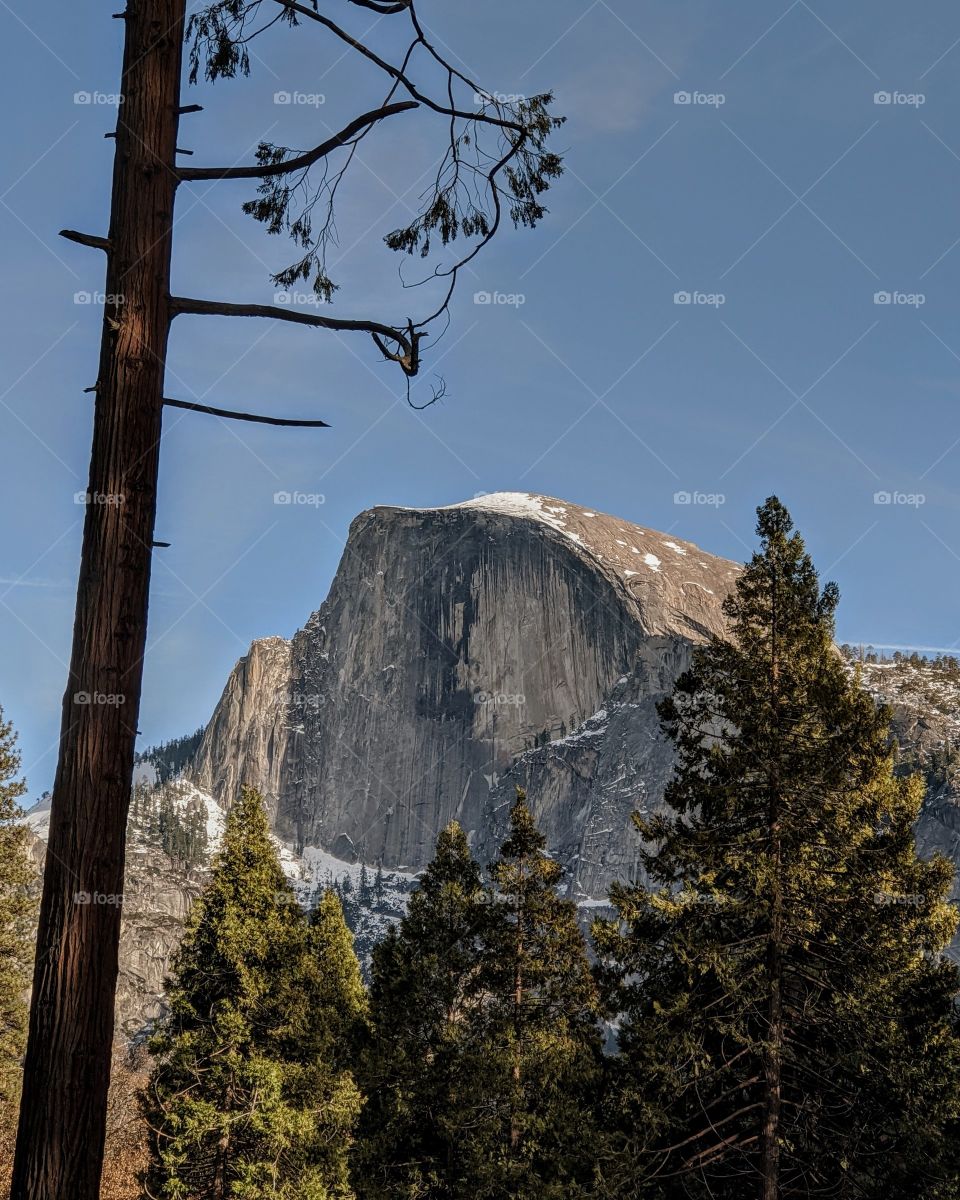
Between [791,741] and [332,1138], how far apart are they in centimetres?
928

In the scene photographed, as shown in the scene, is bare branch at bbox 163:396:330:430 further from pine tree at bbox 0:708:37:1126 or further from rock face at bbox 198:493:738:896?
rock face at bbox 198:493:738:896

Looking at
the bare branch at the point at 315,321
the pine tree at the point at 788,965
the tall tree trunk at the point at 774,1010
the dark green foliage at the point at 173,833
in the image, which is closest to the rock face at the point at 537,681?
the dark green foliage at the point at 173,833

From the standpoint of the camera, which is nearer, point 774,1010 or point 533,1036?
point 774,1010

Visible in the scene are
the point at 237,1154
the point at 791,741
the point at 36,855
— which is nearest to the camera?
the point at 791,741

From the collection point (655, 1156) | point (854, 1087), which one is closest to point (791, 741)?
point (854, 1087)

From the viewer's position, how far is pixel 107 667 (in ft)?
13.3

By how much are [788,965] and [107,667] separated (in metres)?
11.8

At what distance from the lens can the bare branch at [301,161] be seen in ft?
14.8

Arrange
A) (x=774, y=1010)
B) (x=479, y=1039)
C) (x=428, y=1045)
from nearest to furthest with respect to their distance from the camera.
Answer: (x=774, y=1010), (x=479, y=1039), (x=428, y=1045)

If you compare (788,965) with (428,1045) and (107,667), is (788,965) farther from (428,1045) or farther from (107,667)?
(107,667)

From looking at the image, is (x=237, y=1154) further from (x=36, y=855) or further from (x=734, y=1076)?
(x=36, y=855)

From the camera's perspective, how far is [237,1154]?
55.2ft

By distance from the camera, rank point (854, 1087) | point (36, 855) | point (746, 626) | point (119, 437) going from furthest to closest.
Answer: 1. point (36, 855)
2. point (746, 626)
3. point (854, 1087)
4. point (119, 437)

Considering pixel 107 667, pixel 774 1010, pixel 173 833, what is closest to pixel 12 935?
pixel 774 1010
